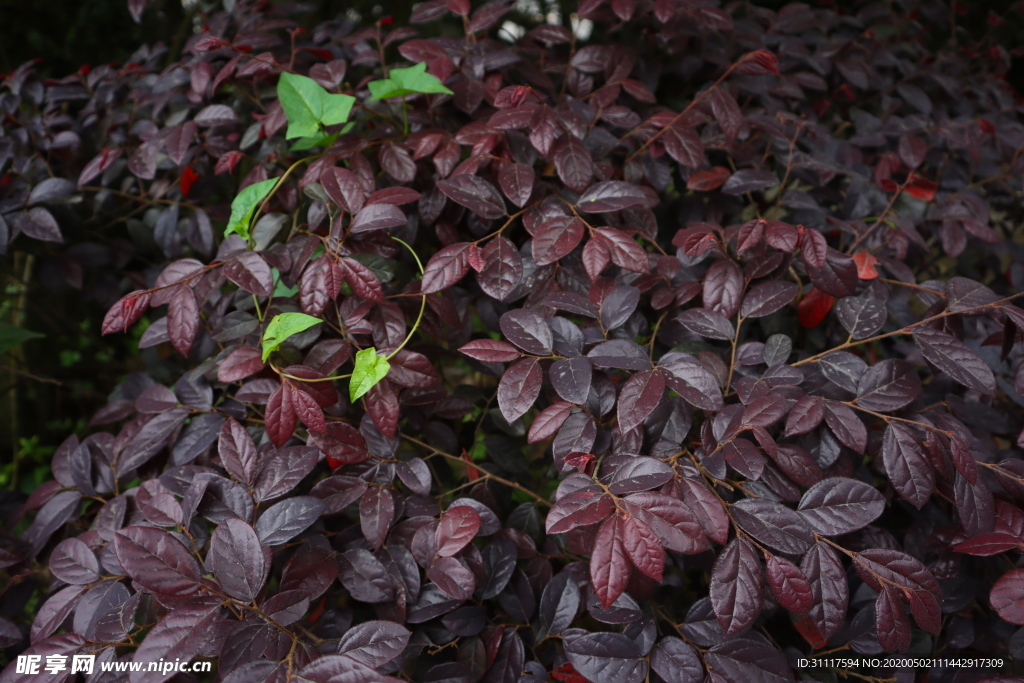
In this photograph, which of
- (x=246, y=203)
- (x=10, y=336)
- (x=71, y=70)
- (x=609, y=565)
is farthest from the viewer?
(x=71, y=70)

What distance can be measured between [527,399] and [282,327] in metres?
0.35

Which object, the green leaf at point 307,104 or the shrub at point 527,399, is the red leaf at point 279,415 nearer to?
the shrub at point 527,399

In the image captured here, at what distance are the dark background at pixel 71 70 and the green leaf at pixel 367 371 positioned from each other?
52.5 inches

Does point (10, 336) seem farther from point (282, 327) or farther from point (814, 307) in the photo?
point (814, 307)

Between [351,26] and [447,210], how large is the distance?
0.72 metres

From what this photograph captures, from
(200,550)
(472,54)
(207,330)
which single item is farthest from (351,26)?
(200,550)

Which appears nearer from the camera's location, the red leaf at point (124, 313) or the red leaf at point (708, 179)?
the red leaf at point (124, 313)

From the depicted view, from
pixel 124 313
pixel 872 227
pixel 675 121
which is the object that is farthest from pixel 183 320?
pixel 872 227

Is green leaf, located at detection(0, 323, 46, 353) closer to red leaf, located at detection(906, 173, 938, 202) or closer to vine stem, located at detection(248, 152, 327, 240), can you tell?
vine stem, located at detection(248, 152, 327, 240)

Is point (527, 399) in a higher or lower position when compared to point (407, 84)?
lower

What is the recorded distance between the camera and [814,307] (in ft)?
3.26

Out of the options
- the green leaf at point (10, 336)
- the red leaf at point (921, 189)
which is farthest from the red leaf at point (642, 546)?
the green leaf at point (10, 336)

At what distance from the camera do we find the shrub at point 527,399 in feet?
2.24

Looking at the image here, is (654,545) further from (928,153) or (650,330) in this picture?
(928,153)
